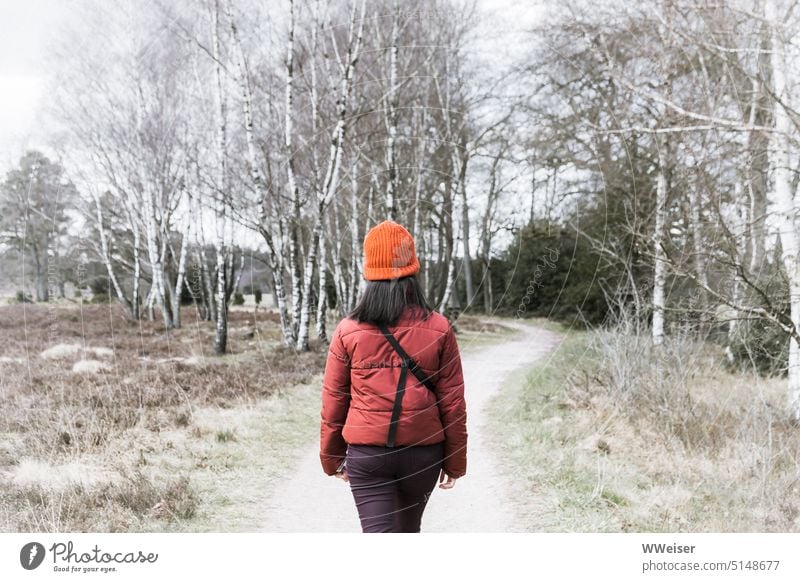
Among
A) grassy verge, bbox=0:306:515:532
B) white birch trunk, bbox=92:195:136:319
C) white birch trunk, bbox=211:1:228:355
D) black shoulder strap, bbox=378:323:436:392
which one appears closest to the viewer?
black shoulder strap, bbox=378:323:436:392

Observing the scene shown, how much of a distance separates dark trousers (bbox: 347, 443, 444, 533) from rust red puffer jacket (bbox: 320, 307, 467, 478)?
32mm

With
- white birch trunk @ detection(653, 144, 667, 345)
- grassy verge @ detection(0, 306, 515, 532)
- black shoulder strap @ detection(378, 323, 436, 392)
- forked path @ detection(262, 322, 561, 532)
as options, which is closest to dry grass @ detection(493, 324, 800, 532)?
forked path @ detection(262, 322, 561, 532)

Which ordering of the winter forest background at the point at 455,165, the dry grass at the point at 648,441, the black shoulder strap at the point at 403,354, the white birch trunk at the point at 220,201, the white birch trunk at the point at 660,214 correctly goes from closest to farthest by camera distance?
the black shoulder strap at the point at 403,354 → the dry grass at the point at 648,441 → the winter forest background at the point at 455,165 → the white birch trunk at the point at 660,214 → the white birch trunk at the point at 220,201

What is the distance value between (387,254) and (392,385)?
40cm

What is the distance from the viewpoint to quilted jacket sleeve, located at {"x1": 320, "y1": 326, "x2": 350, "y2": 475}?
1.72 m

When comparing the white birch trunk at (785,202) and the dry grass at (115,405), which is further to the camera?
the white birch trunk at (785,202)

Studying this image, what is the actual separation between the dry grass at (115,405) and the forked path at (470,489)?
0.45 m

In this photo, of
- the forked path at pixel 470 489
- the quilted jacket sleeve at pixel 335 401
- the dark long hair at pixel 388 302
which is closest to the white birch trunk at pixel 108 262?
the forked path at pixel 470 489

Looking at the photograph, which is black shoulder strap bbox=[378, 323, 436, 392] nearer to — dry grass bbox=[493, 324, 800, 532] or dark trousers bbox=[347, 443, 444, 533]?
dark trousers bbox=[347, 443, 444, 533]

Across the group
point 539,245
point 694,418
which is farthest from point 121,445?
point 694,418

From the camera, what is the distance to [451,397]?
1.74 metres

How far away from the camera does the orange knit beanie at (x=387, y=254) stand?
1.70 m

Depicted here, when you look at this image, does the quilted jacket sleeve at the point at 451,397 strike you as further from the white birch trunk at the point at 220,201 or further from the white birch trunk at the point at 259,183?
the white birch trunk at the point at 259,183

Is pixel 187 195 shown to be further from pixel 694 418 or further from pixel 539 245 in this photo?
pixel 694 418
